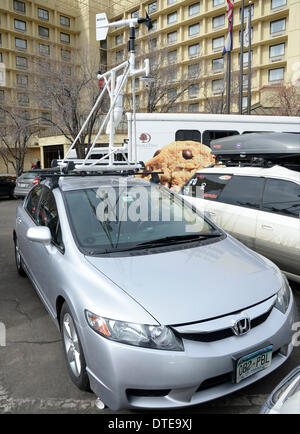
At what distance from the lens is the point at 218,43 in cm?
3775

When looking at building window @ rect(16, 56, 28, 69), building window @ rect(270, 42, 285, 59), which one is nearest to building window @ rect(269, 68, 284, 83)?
building window @ rect(270, 42, 285, 59)

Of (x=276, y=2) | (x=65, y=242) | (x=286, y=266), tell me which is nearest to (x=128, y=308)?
(x=65, y=242)

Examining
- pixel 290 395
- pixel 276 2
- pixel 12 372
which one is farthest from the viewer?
pixel 276 2

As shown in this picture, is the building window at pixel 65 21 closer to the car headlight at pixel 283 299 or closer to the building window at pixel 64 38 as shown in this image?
the building window at pixel 64 38

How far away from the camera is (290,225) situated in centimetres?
396

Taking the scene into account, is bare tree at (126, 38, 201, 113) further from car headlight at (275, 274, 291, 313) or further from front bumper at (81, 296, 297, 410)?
front bumper at (81, 296, 297, 410)

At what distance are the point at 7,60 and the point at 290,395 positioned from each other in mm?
48569

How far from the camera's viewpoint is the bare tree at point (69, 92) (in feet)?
56.9

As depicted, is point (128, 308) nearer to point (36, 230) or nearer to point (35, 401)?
point (35, 401)

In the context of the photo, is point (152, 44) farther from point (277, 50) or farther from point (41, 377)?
point (277, 50)

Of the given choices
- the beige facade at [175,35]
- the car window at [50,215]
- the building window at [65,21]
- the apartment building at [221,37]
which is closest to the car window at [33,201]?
the car window at [50,215]

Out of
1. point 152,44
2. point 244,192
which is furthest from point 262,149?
point 152,44

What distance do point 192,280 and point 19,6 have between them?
50663 millimetres

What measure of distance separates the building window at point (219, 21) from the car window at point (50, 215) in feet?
133
